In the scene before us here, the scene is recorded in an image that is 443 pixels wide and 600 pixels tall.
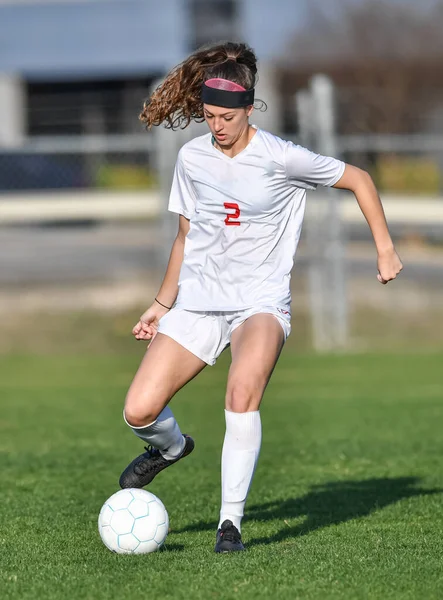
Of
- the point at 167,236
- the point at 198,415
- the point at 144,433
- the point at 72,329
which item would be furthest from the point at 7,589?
the point at 72,329

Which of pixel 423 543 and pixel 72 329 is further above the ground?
pixel 423 543

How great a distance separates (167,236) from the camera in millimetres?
15383

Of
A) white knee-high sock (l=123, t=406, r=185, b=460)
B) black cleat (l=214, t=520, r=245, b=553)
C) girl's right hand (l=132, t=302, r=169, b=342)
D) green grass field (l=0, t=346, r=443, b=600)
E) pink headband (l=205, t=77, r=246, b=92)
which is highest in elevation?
pink headband (l=205, t=77, r=246, b=92)

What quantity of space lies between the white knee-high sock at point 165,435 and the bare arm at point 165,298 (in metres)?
0.39

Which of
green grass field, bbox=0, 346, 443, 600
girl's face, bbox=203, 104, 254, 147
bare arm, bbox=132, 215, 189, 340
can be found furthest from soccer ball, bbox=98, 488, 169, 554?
girl's face, bbox=203, 104, 254, 147

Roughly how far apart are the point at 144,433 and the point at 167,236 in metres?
9.73

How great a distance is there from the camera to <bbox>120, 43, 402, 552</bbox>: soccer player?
18.0 ft

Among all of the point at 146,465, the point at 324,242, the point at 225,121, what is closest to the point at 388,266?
the point at 225,121

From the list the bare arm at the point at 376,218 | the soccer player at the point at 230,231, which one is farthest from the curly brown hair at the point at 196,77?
the bare arm at the point at 376,218

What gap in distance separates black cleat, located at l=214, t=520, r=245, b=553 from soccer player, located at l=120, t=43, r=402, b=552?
59mm

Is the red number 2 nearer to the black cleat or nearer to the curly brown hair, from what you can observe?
the curly brown hair

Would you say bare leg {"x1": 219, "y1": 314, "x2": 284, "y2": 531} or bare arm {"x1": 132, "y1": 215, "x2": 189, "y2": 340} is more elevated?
bare arm {"x1": 132, "y1": 215, "x2": 189, "y2": 340}

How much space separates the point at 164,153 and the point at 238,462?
34.1 feet

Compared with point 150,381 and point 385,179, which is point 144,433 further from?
point 385,179
